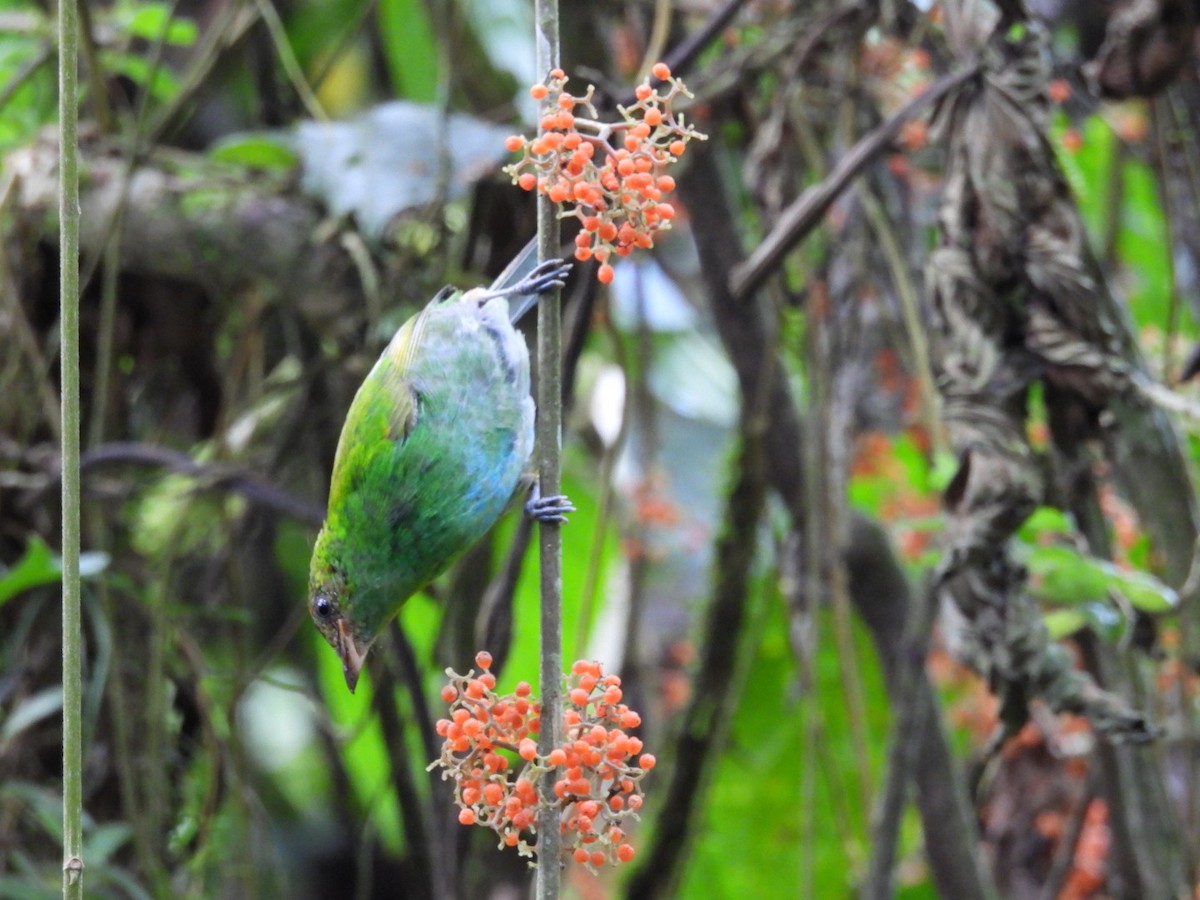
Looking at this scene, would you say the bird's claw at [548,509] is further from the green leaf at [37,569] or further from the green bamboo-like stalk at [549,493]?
the green leaf at [37,569]

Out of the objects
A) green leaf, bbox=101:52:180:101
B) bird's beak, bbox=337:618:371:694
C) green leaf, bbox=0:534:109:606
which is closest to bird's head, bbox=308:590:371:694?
bird's beak, bbox=337:618:371:694

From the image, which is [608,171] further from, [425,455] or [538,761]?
[425,455]

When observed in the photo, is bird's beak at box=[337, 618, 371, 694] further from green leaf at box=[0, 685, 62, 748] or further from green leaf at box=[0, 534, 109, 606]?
green leaf at box=[0, 685, 62, 748]

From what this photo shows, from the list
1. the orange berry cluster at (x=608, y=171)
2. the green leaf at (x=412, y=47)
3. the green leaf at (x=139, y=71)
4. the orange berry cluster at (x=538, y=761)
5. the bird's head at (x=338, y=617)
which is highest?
the green leaf at (x=412, y=47)

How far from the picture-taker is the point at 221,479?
300 centimetres

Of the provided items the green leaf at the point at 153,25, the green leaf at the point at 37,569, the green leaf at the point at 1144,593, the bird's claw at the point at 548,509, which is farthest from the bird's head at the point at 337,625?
the green leaf at the point at 153,25

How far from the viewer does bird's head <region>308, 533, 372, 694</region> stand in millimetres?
2166

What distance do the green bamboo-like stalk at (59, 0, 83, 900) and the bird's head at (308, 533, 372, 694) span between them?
3.15 ft

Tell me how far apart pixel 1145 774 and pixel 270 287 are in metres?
2.12

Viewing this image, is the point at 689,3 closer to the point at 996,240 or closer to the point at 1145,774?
the point at 996,240

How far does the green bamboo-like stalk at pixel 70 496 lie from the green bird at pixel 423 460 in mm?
887

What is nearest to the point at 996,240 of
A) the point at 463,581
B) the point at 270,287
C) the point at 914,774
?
the point at 914,774

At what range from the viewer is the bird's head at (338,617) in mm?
2166

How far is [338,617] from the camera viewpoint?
2.17 meters
